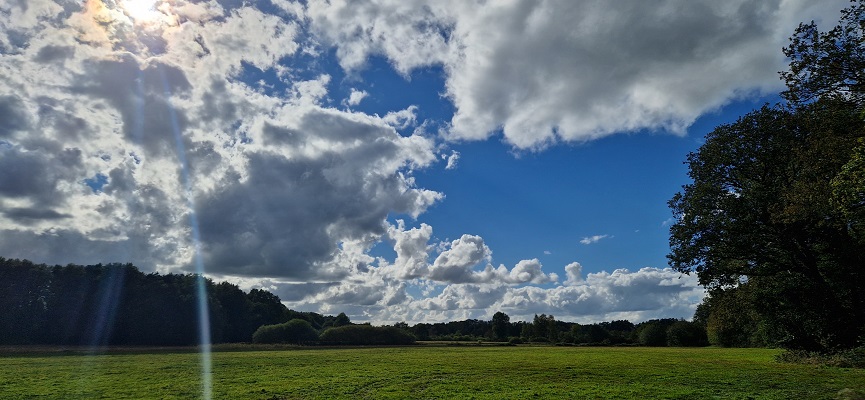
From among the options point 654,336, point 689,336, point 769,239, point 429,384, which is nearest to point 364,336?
point 654,336

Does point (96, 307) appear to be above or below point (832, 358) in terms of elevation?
above

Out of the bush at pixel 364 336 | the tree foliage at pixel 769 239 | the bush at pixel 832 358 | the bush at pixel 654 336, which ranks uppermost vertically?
the tree foliage at pixel 769 239

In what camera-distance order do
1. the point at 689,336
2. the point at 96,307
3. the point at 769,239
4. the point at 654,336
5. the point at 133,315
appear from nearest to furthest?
the point at 769,239 < the point at 96,307 < the point at 133,315 < the point at 689,336 < the point at 654,336

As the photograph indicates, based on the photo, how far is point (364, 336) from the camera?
143m

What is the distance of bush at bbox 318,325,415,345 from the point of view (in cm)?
13700

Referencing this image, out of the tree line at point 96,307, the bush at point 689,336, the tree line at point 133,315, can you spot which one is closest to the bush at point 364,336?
the tree line at point 133,315

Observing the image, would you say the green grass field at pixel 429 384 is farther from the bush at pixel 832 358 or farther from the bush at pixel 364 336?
the bush at pixel 364 336

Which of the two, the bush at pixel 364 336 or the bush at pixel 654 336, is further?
the bush at pixel 654 336

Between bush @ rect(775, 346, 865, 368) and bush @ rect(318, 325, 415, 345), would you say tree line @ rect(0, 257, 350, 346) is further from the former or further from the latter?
bush @ rect(775, 346, 865, 368)

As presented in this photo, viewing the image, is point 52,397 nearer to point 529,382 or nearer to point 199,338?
point 529,382

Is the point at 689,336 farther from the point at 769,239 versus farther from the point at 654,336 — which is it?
the point at 769,239

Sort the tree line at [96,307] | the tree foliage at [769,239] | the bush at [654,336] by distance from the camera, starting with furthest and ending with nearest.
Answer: the bush at [654,336]
the tree line at [96,307]
the tree foliage at [769,239]

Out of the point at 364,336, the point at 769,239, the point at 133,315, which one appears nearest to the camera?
the point at 769,239

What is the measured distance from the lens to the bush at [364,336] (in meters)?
137
